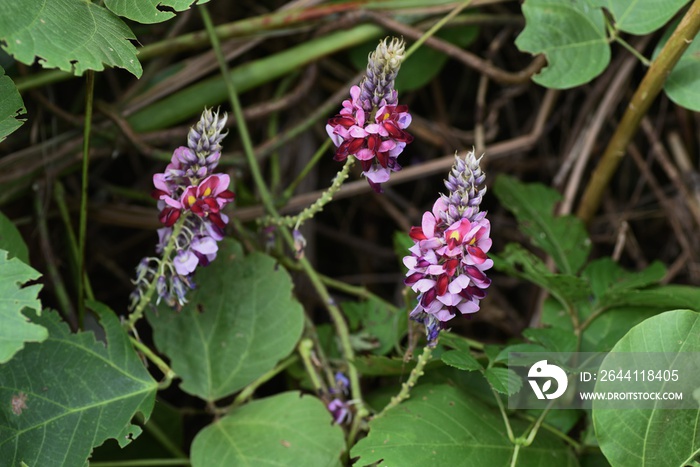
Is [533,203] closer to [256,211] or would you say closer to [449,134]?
[449,134]

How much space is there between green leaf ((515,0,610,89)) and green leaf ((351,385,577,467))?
0.67 m

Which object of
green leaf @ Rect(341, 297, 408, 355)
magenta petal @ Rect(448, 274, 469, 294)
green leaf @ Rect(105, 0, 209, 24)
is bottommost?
green leaf @ Rect(341, 297, 408, 355)

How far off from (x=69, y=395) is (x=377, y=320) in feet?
2.28

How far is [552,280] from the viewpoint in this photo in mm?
1470

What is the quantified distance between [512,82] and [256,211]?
71cm

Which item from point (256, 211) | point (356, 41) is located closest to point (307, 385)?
point (256, 211)

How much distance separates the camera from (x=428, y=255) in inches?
42.9

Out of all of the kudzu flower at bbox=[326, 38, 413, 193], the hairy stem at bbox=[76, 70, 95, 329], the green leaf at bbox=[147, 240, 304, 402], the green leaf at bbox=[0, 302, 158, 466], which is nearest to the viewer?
the kudzu flower at bbox=[326, 38, 413, 193]

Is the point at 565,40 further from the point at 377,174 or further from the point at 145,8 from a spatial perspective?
the point at 145,8

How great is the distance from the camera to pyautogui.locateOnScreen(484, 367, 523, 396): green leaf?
1186 mm

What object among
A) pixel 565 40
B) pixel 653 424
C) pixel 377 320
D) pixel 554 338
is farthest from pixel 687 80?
pixel 377 320

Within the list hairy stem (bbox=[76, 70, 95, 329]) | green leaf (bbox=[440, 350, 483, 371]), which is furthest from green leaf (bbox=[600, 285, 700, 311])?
hairy stem (bbox=[76, 70, 95, 329])

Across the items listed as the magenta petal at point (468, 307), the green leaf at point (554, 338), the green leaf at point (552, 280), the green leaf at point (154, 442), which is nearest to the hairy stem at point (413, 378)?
the magenta petal at point (468, 307)

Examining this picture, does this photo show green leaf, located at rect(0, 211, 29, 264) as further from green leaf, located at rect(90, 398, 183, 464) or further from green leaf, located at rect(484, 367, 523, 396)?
green leaf, located at rect(484, 367, 523, 396)
